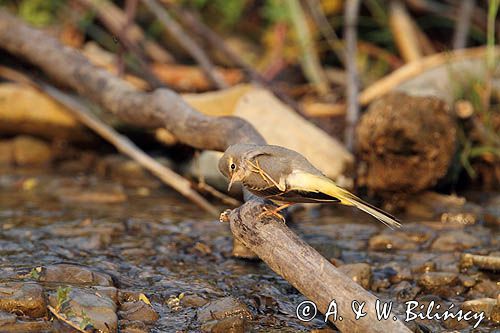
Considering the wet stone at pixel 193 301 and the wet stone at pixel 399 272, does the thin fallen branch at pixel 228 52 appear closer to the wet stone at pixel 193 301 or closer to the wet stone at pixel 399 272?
the wet stone at pixel 399 272

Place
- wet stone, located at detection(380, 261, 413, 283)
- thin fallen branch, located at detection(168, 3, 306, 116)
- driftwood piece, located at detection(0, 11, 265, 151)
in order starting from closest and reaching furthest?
wet stone, located at detection(380, 261, 413, 283), driftwood piece, located at detection(0, 11, 265, 151), thin fallen branch, located at detection(168, 3, 306, 116)

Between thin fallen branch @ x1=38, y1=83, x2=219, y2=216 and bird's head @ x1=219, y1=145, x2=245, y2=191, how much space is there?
79.8 inches

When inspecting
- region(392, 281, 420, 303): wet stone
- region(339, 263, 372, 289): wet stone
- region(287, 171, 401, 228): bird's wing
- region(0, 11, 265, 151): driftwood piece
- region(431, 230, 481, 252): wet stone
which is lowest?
→ region(392, 281, 420, 303): wet stone

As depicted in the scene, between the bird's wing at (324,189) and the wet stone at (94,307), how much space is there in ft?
3.39

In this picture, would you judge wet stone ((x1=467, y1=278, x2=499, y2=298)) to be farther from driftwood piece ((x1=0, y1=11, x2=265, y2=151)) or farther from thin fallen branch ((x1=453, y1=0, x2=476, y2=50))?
thin fallen branch ((x1=453, y1=0, x2=476, y2=50))

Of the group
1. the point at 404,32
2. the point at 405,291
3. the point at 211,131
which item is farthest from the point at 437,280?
the point at 404,32

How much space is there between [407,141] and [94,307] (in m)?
3.09

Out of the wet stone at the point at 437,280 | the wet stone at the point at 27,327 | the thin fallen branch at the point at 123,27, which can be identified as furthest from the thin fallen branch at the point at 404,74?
the wet stone at the point at 27,327

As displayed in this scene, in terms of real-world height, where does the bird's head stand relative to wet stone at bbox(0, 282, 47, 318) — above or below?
above

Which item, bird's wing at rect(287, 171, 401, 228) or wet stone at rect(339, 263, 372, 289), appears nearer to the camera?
bird's wing at rect(287, 171, 401, 228)

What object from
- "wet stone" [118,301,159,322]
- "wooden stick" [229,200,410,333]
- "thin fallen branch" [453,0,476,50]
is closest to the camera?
"wooden stick" [229,200,410,333]

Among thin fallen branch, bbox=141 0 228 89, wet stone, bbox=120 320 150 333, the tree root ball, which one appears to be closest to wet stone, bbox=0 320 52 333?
wet stone, bbox=120 320 150 333

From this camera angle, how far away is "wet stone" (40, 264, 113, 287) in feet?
13.8

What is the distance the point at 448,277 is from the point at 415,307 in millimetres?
399
